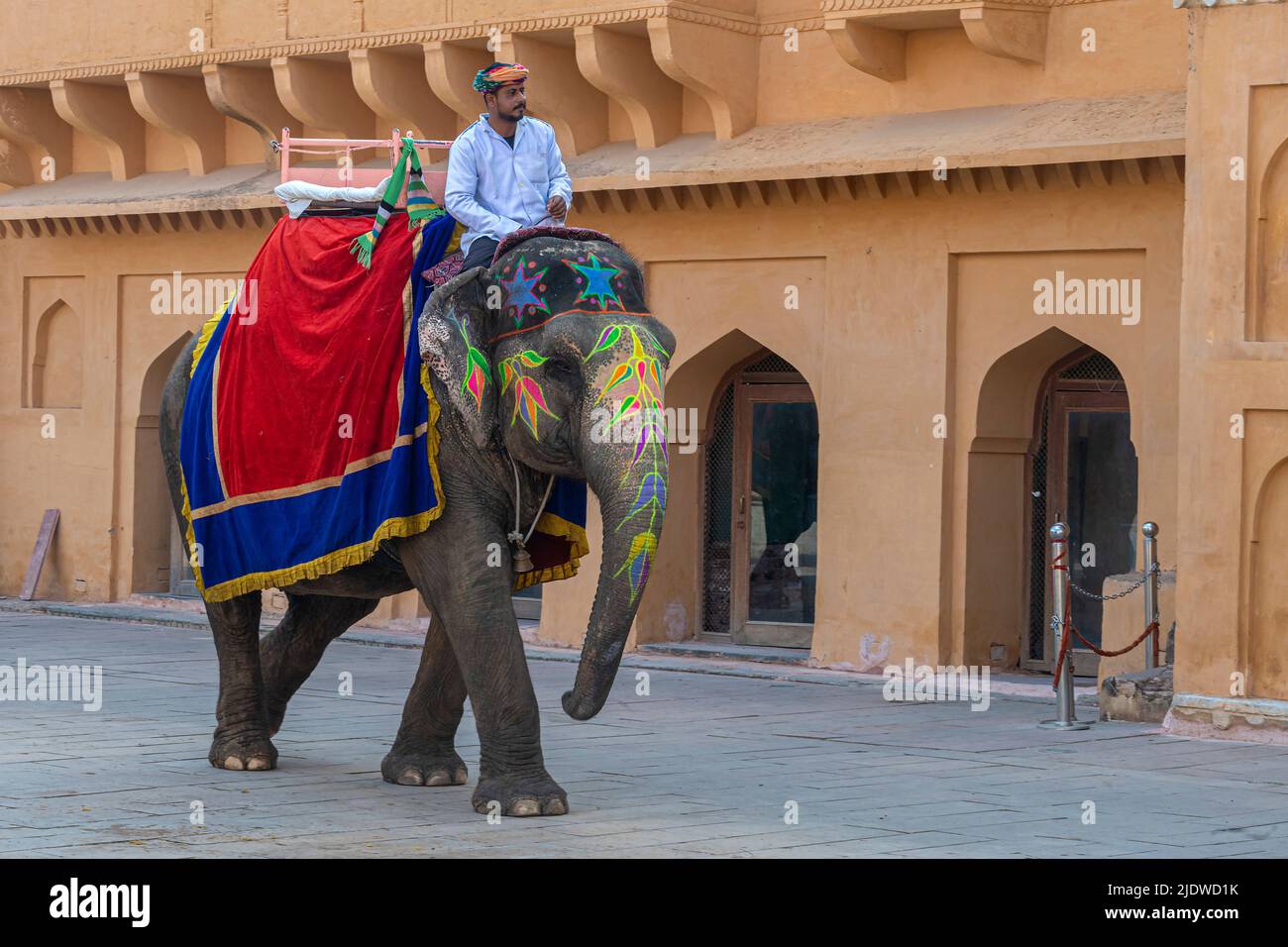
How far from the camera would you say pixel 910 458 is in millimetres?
16562

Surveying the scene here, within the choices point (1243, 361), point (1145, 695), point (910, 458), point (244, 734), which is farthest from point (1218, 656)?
point (244, 734)

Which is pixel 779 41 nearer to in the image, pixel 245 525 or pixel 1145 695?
pixel 1145 695

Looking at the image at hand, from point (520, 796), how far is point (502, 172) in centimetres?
279

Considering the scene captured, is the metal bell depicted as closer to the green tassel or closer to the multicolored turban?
the green tassel

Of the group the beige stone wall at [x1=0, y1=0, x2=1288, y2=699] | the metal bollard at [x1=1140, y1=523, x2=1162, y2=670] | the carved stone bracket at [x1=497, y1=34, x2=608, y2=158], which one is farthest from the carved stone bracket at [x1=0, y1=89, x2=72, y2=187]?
the metal bollard at [x1=1140, y1=523, x2=1162, y2=670]

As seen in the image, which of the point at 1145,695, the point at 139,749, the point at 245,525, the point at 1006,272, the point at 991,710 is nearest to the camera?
the point at 245,525

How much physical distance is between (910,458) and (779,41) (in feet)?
12.4

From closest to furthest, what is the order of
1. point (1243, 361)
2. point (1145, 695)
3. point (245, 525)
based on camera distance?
1. point (245, 525)
2. point (1243, 361)
3. point (1145, 695)

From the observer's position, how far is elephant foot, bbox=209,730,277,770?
10398 millimetres

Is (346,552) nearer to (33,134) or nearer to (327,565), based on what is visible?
(327,565)

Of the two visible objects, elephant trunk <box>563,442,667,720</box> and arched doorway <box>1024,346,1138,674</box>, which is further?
arched doorway <box>1024,346,1138,674</box>

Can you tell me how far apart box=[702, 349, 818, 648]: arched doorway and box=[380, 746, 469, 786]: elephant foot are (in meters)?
8.52

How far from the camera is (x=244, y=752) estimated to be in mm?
10422

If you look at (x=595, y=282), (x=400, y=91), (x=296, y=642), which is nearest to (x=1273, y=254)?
(x=595, y=282)
